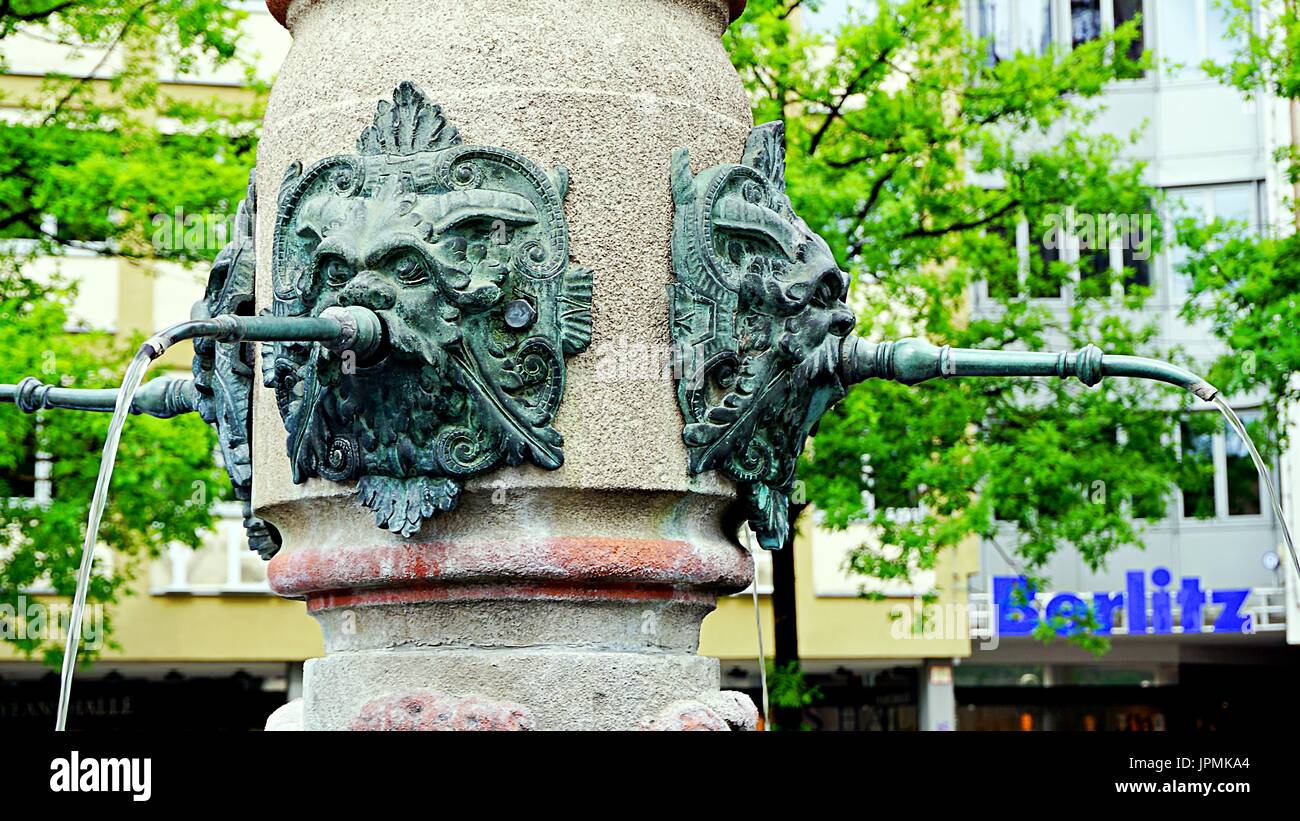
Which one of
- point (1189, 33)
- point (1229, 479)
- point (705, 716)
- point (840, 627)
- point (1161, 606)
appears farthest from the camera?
point (1189, 33)

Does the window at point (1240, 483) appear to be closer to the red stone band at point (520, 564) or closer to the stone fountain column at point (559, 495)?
the stone fountain column at point (559, 495)

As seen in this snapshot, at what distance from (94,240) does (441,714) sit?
11.2 metres

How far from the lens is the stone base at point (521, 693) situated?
17.9 feet

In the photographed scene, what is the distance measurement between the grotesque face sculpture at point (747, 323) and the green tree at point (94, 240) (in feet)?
30.9

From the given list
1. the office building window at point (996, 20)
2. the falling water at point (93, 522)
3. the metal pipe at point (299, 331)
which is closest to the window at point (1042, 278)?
the office building window at point (996, 20)

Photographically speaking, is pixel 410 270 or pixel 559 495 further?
pixel 559 495

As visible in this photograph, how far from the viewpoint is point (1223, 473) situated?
87.3 feet

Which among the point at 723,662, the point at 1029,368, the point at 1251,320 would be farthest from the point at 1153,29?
the point at 1029,368

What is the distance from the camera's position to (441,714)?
5.42 meters

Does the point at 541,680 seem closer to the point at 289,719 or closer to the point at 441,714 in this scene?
the point at 441,714

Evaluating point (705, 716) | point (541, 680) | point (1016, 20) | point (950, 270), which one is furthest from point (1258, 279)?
point (1016, 20)

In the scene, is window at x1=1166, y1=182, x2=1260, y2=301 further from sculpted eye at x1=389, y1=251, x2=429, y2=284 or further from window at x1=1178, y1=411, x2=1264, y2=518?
sculpted eye at x1=389, y1=251, x2=429, y2=284

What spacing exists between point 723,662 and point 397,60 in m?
21.2
